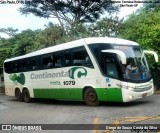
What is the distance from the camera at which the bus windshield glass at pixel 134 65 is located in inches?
574

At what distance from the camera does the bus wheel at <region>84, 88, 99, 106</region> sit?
15.8m

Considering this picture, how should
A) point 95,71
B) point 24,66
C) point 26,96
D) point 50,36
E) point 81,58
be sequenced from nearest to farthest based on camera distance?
point 95,71 < point 81,58 < point 24,66 < point 26,96 < point 50,36

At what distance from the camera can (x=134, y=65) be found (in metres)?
15.0

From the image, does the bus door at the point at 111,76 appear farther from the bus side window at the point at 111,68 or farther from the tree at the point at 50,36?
the tree at the point at 50,36

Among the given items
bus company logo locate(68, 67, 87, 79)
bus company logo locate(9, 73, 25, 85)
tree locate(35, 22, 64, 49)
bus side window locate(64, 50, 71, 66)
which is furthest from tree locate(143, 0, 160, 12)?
bus company logo locate(68, 67, 87, 79)

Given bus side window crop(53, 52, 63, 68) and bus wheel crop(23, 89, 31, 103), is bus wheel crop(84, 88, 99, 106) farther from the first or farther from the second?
bus wheel crop(23, 89, 31, 103)

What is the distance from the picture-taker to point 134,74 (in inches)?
580

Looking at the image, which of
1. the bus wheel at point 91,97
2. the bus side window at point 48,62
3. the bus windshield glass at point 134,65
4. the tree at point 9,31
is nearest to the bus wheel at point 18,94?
the bus side window at point 48,62

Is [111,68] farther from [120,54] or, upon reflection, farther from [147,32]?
[147,32]

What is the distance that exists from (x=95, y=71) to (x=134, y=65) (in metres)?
1.81

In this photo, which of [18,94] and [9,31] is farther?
[9,31]

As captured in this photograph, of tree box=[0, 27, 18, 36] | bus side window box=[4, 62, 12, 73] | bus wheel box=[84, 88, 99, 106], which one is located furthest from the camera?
tree box=[0, 27, 18, 36]

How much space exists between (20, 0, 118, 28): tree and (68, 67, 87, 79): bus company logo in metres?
16.2

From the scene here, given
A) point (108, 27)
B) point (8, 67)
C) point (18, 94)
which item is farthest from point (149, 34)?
point (8, 67)
